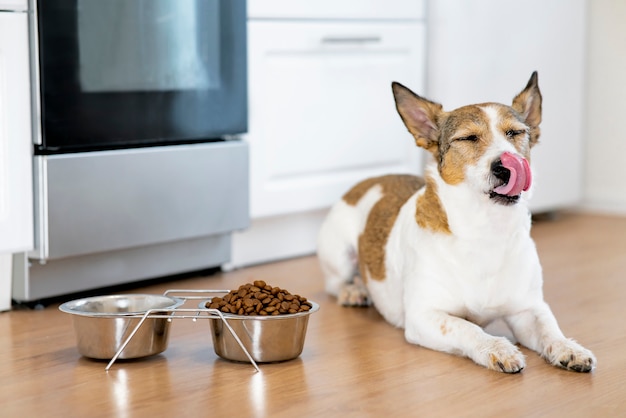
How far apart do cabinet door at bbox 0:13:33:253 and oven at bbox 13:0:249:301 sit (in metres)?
0.03

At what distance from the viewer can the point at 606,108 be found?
16.0 feet

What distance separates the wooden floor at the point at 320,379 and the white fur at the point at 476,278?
0.06 m

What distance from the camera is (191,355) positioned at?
2.40 m

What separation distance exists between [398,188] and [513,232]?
0.59 meters

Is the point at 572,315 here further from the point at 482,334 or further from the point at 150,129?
the point at 150,129

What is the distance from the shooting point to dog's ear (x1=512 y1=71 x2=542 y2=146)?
8.10 ft

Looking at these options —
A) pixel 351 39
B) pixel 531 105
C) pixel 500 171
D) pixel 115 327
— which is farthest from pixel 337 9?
pixel 115 327

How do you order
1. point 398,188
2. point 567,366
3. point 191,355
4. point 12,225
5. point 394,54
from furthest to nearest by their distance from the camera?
point 394,54, point 398,188, point 12,225, point 191,355, point 567,366

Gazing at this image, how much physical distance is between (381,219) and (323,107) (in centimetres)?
90

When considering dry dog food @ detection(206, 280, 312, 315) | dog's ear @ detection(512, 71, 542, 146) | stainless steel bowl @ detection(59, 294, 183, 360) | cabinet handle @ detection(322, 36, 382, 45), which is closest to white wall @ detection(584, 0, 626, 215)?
cabinet handle @ detection(322, 36, 382, 45)

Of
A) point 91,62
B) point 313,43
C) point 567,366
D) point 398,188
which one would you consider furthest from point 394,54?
point 567,366

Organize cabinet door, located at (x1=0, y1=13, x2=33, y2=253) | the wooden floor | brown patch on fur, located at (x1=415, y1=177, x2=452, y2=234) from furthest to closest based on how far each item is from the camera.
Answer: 1. cabinet door, located at (x1=0, y1=13, x2=33, y2=253)
2. brown patch on fur, located at (x1=415, y1=177, x2=452, y2=234)
3. the wooden floor

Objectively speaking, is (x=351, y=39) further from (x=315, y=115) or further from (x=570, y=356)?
(x=570, y=356)

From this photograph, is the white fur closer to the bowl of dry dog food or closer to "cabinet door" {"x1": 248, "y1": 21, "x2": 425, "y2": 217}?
the bowl of dry dog food
